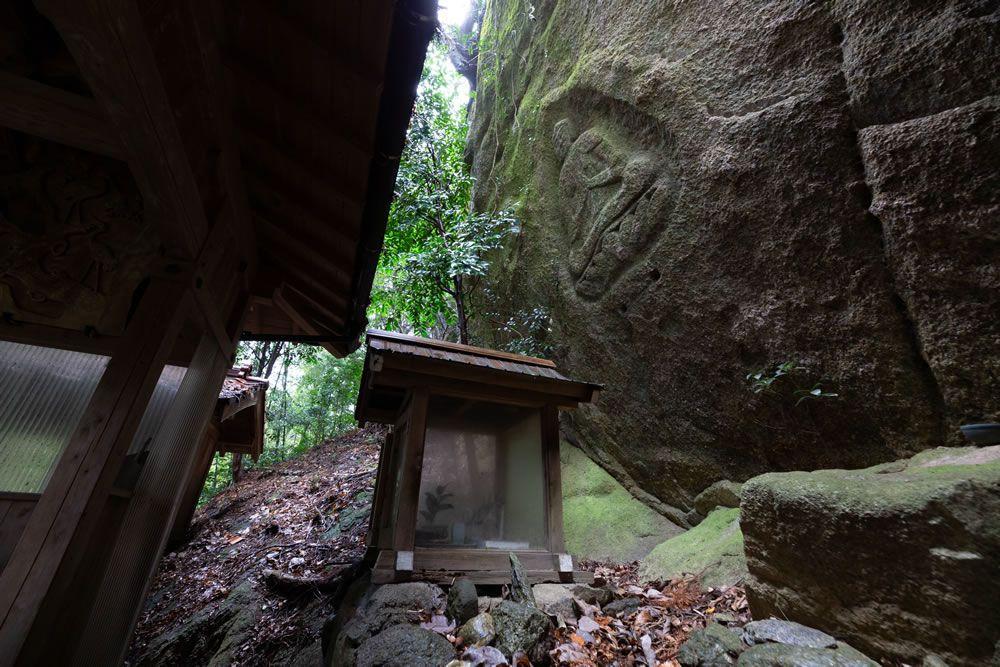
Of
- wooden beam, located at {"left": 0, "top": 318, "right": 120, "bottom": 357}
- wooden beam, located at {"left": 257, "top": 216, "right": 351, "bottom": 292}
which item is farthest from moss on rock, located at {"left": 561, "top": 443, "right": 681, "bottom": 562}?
wooden beam, located at {"left": 0, "top": 318, "right": 120, "bottom": 357}

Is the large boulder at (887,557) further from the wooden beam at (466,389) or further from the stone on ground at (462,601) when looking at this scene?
the wooden beam at (466,389)

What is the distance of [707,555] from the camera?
4660mm

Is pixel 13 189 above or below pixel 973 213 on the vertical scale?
below

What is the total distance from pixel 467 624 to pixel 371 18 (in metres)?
4.05

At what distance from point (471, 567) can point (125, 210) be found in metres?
3.96

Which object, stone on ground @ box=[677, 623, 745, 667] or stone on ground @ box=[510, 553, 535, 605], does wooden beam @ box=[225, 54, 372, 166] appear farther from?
stone on ground @ box=[677, 623, 745, 667]

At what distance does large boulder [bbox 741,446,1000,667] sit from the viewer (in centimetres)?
211

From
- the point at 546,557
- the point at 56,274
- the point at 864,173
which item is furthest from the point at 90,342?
the point at 864,173

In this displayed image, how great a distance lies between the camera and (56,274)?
107 inches

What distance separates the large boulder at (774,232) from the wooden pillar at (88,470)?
583 centimetres

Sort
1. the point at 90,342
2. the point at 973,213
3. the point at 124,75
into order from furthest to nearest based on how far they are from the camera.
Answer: the point at 973,213 < the point at 90,342 < the point at 124,75

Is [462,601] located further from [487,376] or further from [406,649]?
Result: [487,376]

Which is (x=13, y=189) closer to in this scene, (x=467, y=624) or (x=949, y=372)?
(x=467, y=624)

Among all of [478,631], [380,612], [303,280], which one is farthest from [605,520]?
[303,280]
